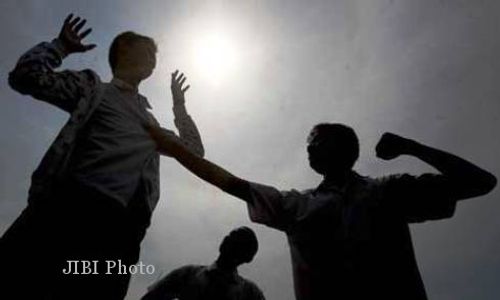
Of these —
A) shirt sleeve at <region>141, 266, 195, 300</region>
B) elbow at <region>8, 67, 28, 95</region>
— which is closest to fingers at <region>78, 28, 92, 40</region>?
elbow at <region>8, 67, 28, 95</region>

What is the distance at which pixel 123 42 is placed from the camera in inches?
152

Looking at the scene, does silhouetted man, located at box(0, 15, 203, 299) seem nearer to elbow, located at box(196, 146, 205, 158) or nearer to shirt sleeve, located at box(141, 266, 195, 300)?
elbow, located at box(196, 146, 205, 158)

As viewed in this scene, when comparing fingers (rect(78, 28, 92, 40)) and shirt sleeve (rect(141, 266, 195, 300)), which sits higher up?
fingers (rect(78, 28, 92, 40))

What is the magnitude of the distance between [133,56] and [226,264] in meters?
3.31

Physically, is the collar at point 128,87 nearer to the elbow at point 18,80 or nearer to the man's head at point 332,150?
the elbow at point 18,80

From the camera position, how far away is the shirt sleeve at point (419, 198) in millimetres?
2777

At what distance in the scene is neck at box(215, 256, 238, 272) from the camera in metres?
5.83

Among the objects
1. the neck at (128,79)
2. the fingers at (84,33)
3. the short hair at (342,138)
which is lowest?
the short hair at (342,138)

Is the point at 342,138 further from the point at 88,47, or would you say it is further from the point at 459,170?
the point at 88,47

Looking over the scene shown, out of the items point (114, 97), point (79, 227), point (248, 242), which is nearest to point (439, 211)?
point (79, 227)

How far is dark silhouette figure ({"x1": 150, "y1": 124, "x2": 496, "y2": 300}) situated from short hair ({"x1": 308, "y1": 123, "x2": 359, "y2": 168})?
22 centimetres

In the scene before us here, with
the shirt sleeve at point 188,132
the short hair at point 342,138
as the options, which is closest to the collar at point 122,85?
the shirt sleeve at point 188,132

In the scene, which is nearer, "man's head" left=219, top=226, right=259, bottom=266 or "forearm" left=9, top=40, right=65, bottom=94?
"forearm" left=9, top=40, right=65, bottom=94

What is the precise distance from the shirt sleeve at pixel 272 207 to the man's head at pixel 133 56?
67.0 inches
